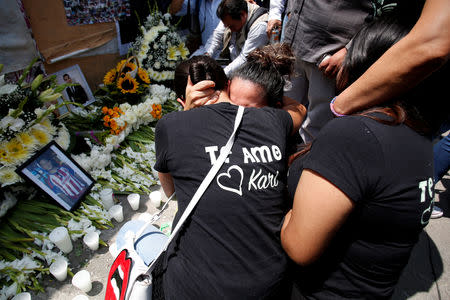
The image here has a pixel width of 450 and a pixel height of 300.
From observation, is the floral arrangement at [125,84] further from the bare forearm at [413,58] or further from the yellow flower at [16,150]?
the bare forearm at [413,58]

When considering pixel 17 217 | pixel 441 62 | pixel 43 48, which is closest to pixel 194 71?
pixel 441 62

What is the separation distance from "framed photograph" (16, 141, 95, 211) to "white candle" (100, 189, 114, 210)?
0.16m

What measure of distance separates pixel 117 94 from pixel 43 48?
2.86ft

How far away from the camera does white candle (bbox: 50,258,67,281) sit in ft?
5.79

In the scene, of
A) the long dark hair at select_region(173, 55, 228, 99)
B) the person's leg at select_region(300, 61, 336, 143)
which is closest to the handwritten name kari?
the long dark hair at select_region(173, 55, 228, 99)

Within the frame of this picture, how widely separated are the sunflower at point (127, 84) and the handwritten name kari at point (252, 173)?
221 cm

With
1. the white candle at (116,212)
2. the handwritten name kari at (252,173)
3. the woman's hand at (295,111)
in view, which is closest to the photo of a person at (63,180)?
the white candle at (116,212)

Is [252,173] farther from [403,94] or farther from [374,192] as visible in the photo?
[403,94]

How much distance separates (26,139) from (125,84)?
4.39 feet

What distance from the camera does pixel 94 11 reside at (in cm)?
319

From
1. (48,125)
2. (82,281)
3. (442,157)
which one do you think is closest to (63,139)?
(48,125)

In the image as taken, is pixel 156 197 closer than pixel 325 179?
No

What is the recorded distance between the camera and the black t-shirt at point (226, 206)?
1.15m

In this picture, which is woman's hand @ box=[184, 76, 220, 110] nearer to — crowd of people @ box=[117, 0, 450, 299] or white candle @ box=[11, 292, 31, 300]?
crowd of people @ box=[117, 0, 450, 299]
